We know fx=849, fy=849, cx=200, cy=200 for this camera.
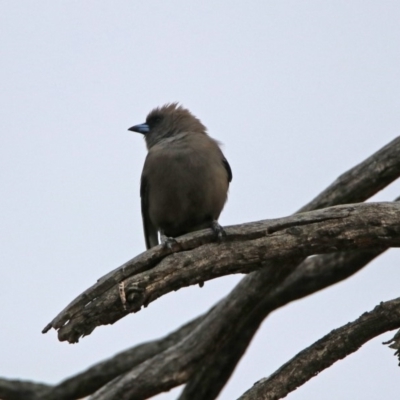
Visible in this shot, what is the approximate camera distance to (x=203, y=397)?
8094 millimetres

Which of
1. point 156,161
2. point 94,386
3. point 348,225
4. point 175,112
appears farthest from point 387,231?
point 94,386

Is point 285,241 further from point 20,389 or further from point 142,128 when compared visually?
point 20,389

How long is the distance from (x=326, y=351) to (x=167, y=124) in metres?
3.23

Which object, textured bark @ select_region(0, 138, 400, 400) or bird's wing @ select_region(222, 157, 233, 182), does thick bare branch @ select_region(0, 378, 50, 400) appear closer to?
textured bark @ select_region(0, 138, 400, 400)

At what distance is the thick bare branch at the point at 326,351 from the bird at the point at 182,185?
1.64 m

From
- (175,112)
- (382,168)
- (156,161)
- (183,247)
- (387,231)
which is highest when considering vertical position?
(175,112)

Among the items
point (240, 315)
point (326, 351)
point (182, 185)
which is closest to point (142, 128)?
point (182, 185)

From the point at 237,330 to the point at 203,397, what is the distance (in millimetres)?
812

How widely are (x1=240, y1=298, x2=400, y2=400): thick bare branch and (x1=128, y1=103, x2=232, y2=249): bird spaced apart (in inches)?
64.5

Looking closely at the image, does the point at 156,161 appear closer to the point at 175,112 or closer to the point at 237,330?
the point at 175,112

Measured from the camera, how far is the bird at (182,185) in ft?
22.7

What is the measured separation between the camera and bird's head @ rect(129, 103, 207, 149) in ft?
25.6

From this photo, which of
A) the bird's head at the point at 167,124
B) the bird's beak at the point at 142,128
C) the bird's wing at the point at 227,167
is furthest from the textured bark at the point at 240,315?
the bird's beak at the point at 142,128

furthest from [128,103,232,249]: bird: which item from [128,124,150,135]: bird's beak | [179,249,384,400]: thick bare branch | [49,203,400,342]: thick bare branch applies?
[179,249,384,400]: thick bare branch
